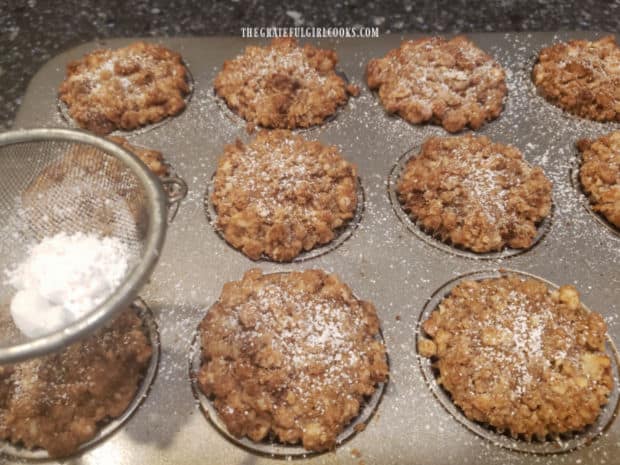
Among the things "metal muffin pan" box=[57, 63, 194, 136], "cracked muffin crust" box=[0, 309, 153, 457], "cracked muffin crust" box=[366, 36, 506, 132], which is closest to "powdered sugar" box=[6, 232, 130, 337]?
"cracked muffin crust" box=[0, 309, 153, 457]

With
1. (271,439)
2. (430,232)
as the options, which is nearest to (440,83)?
(430,232)

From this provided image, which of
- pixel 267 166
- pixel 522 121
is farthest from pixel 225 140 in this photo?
pixel 522 121

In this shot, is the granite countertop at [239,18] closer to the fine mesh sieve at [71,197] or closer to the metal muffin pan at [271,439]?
the fine mesh sieve at [71,197]

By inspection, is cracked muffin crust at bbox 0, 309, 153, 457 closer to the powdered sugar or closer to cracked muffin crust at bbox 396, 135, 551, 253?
the powdered sugar

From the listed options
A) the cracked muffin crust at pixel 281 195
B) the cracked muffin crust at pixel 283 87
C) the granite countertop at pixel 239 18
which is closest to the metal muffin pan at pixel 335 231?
the cracked muffin crust at pixel 281 195

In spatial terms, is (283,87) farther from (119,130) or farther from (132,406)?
(132,406)
